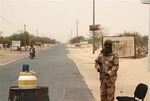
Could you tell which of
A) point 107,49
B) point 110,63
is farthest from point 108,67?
point 107,49

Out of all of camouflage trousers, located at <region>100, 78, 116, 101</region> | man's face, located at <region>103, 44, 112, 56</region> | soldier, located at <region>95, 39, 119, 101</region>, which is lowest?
camouflage trousers, located at <region>100, 78, 116, 101</region>

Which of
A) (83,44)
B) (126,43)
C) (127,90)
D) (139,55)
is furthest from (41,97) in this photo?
(83,44)

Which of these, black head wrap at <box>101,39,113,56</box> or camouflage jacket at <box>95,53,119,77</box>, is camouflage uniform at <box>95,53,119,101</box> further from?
black head wrap at <box>101,39,113,56</box>

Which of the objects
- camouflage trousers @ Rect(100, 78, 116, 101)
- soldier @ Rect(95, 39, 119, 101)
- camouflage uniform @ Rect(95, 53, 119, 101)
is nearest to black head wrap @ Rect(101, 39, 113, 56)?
soldier @ Rect(95, 39, 119, 101)

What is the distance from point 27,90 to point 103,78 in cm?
423

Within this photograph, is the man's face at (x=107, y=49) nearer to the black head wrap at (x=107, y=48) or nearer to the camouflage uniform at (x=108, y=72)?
the black head wrap at (x=107, y=48)

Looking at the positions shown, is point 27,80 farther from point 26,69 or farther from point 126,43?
point 126,43

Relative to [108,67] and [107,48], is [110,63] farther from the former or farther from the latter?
[107,48]

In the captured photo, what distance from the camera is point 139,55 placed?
40.4 metres

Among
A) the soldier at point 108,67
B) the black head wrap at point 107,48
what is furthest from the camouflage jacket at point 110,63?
the black head wrap at point 107,48

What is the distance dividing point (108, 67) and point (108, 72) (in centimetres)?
12

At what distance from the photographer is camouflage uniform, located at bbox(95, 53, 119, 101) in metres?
9.05

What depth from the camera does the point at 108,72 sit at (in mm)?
9055

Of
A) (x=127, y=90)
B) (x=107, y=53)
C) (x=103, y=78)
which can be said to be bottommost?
(x=127, y=90)
